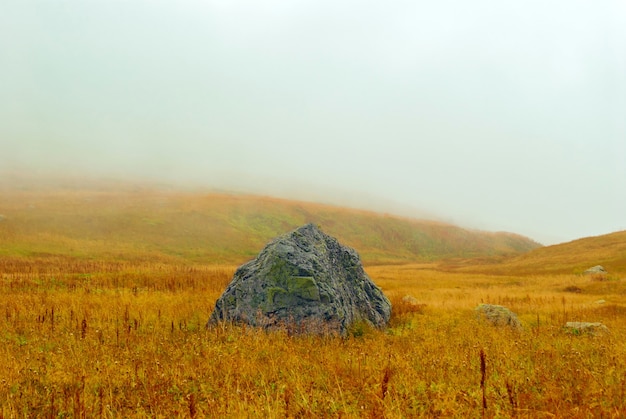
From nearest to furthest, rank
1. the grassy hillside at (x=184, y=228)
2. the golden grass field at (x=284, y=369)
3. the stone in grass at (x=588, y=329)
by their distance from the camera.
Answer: the golden grass field at (x=284, y=369), the stone in grass at (x=588, y=329), the grassy hillside at (x=184, y=228)

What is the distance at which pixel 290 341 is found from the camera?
866 cm

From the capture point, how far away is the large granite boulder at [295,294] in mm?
10055

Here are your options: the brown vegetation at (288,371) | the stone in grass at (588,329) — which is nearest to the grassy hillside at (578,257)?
the stone in grass at (588,329)

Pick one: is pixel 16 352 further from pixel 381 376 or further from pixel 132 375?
pixel 381 376

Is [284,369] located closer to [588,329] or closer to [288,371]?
[288,371]

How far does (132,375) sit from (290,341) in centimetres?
340

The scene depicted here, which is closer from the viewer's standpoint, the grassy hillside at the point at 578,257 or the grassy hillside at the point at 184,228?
the grassy hillside at the point at 578,257

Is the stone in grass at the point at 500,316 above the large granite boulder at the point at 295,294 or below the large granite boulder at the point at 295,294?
below

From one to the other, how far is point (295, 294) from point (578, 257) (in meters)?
57.0

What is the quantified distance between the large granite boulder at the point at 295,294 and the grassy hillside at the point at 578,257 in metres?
41.3

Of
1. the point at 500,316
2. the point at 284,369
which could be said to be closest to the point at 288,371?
the point at 284,369

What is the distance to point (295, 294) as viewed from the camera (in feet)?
34.2

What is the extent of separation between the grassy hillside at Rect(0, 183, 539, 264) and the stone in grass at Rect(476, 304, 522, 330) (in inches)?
1895

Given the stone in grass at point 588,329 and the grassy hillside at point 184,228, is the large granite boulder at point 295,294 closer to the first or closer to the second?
the stone in grass at point 588,329
